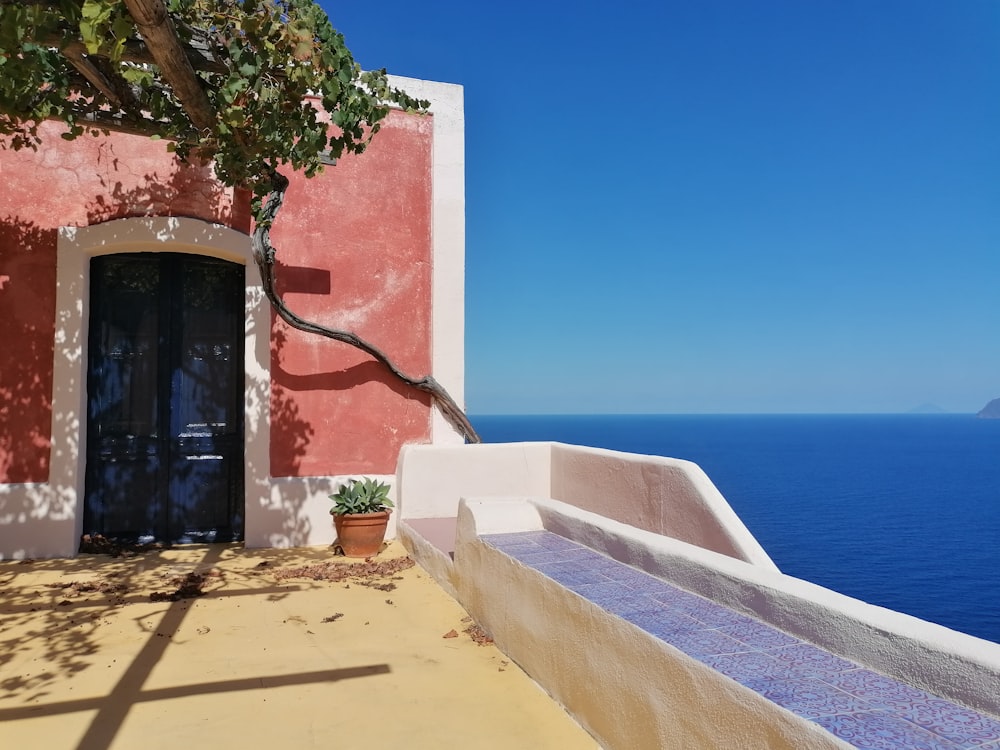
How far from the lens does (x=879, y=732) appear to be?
5.41 feet

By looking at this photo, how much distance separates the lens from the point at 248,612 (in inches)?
174

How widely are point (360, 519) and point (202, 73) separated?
343 centimetres

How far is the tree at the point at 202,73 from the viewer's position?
10.2 ft

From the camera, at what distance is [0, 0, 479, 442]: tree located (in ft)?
10.2

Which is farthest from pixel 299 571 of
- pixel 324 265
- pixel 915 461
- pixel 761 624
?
pixel 915 461

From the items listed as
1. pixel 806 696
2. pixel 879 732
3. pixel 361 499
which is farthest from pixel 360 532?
pixel 879 732

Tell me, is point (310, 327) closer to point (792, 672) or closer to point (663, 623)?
point (663, 623)

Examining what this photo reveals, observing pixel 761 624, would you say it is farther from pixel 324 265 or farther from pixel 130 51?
pixel 324 265

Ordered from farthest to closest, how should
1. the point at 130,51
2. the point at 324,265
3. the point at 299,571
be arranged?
the point at 324,265 < the point at 299,571 < the point at 130,51

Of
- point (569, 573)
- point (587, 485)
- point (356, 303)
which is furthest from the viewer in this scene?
point (356, 303)

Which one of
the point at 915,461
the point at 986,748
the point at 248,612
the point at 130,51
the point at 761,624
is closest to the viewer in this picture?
the point at 986,748

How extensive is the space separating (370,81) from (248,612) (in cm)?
348

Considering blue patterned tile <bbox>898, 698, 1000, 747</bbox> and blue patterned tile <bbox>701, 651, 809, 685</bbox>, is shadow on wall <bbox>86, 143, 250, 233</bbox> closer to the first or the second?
blue patterned tile <bbox>701, 651, 809, 685</bbox>

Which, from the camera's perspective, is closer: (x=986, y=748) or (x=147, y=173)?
(x=986, y=748)
